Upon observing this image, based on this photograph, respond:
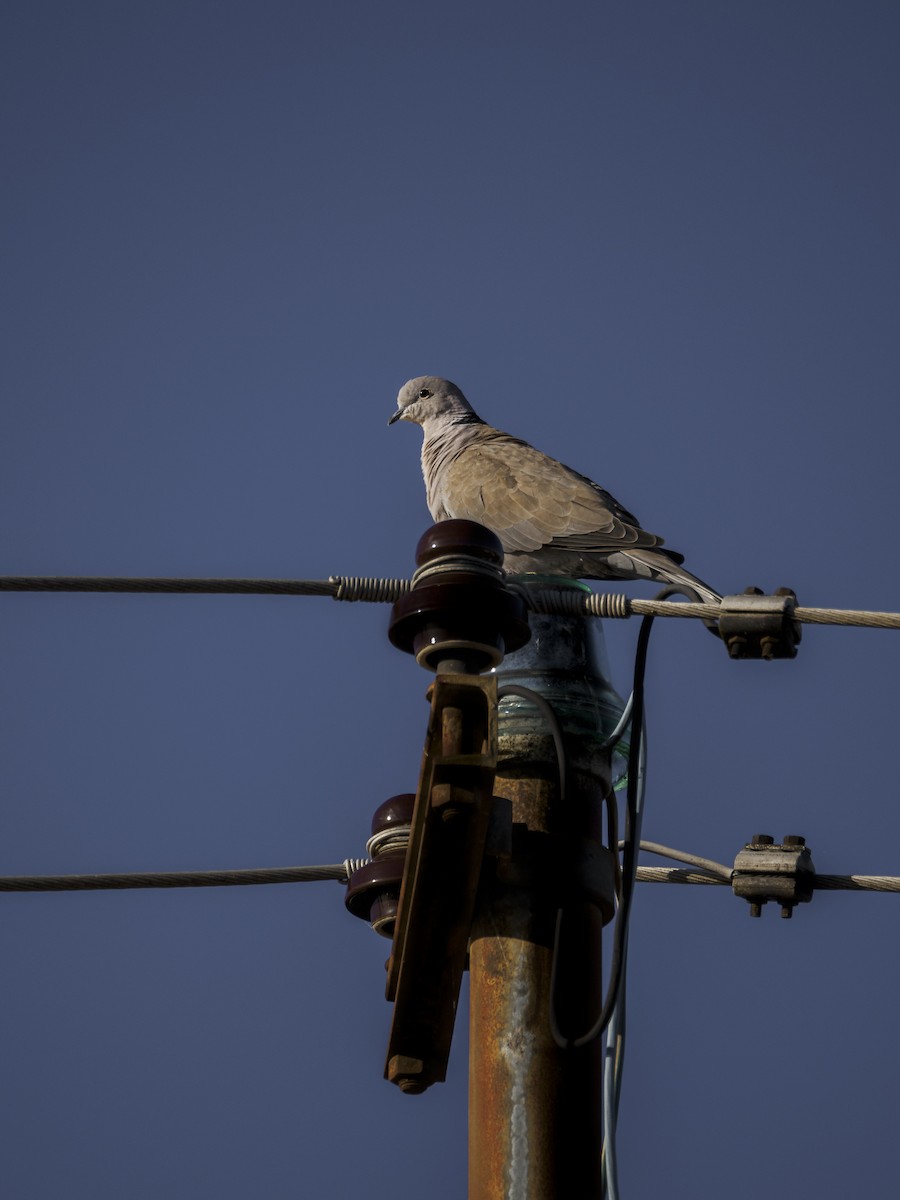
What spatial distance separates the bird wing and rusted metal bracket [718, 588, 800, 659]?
12.3 ft

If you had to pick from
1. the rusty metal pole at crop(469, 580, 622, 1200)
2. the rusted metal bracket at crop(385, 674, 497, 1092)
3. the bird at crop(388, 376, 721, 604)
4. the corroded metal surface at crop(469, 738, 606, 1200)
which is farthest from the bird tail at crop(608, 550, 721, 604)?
the rusted metal bracket at crop(385, 674, 497, 1092)

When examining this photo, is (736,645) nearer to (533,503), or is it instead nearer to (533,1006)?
(533,1006)

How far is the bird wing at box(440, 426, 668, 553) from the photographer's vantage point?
8.00 m

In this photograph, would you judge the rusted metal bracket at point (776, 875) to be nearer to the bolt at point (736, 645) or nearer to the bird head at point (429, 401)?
the bolt at point (736, 645)

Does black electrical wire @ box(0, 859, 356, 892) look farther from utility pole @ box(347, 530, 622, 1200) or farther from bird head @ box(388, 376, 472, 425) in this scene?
bird head @ box(388, 376, 472, 425)

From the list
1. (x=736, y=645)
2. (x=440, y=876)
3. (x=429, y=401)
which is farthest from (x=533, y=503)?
(x=440, y=876)

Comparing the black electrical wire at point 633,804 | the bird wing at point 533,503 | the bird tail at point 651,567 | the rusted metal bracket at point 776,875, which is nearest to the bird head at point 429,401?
the bird wing at point 533,503

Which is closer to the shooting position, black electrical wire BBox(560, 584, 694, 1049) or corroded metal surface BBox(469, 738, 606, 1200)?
corroded metal surface BBox(469, 738, 606, 1200)

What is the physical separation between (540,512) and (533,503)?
8 centimetres

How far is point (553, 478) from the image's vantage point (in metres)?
8.53

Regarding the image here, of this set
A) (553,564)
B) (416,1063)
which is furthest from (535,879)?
(553,564)

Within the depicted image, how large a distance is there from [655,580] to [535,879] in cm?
416

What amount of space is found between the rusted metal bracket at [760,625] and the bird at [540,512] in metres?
3.02

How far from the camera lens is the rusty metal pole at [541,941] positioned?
3324mm
